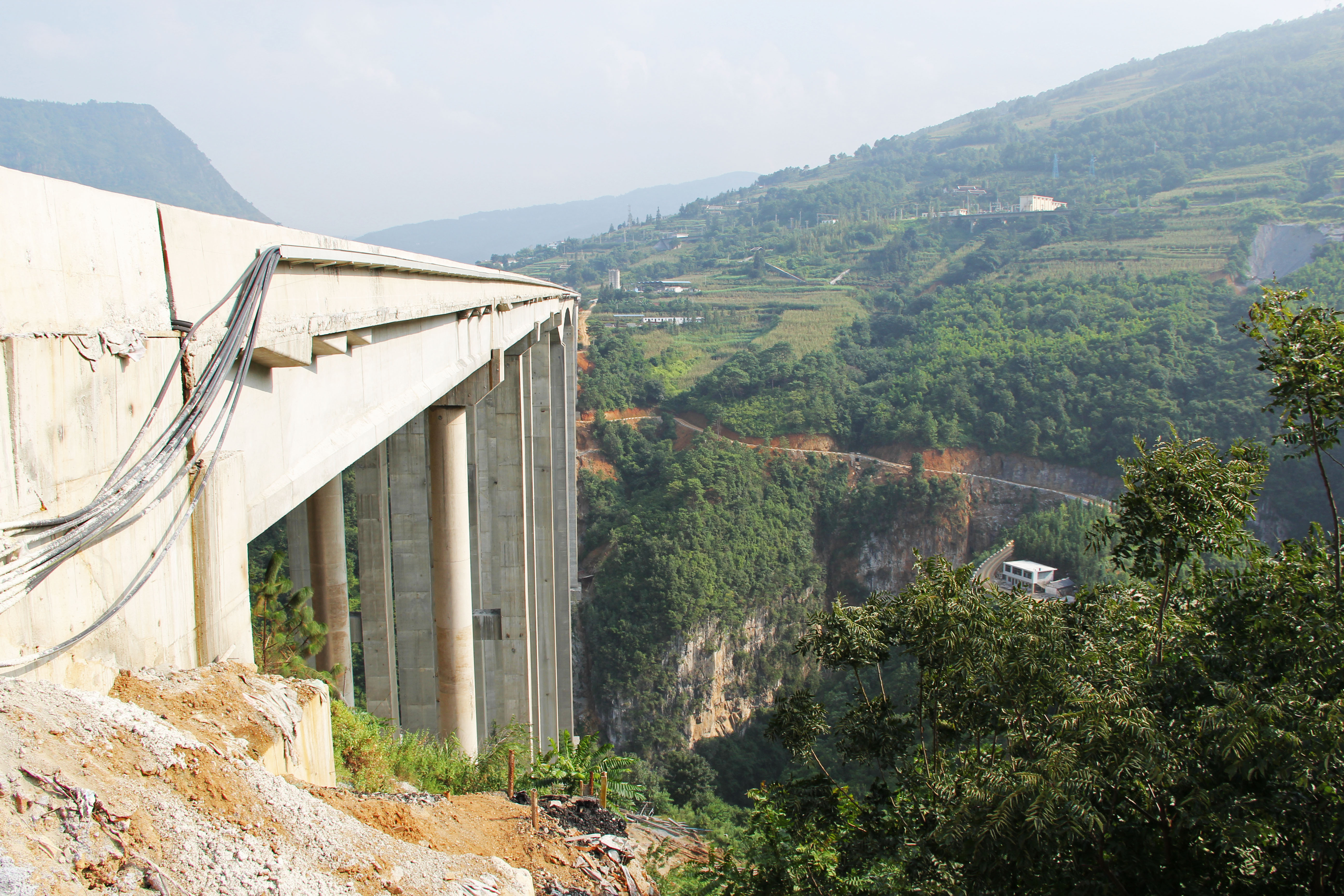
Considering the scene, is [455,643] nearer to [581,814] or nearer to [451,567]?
[451,567]

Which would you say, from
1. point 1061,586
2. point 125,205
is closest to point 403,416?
point 125,205

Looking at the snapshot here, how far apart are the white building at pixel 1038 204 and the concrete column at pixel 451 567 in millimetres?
98523

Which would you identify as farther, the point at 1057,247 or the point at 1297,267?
the point at 1057,247

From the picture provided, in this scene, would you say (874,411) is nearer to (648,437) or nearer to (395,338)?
(648,437)

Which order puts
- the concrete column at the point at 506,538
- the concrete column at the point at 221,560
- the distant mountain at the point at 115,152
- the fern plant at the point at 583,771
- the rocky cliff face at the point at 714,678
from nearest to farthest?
the concrete column at the point at 221,560 < the fern plant at the point at 583,771 < the concrete column at the point at 506,538 < the rocky cliff face at the point at 714,678 < the distant mountain at the point at 115,152

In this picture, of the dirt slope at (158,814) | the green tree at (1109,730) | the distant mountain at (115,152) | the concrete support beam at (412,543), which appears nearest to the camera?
the dirt slope at (158,814)

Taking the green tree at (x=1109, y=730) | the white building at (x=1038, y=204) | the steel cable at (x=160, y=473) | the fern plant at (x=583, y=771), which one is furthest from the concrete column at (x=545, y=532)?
the white building at (x=1038, y=204)

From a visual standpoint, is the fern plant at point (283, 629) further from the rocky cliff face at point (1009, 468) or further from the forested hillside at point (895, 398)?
the rocky cliff face at point (1009, 468)

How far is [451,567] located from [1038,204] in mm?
103075

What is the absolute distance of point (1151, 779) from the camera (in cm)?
451

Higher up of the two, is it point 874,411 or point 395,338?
point 395,338

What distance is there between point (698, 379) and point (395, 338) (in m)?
50.8

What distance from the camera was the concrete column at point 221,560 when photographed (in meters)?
3.66

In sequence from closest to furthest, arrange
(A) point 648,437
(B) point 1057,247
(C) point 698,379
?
(A) point 648,437
(C) point 698,379
(B) point 1057,247
